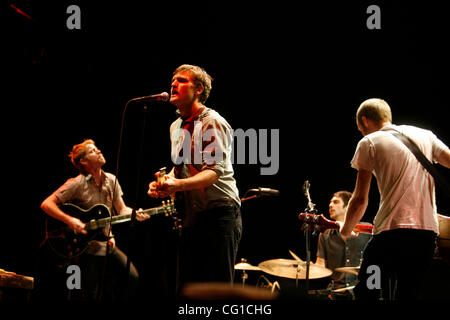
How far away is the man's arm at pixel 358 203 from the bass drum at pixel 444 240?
68 centimetres

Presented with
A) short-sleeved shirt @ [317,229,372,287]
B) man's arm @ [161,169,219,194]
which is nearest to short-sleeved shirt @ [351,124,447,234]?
man's arm @ [161,169,219,194]

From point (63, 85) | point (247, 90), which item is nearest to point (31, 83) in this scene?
point (63, 85)

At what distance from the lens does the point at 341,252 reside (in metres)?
5.93

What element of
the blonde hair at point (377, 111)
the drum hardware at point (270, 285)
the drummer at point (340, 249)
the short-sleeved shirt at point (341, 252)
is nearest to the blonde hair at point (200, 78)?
the blonde hair at point (377, 111)

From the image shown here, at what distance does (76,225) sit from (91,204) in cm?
32

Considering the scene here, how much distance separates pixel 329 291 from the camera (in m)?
5.46

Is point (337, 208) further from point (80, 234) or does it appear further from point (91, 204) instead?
point (80, 234)

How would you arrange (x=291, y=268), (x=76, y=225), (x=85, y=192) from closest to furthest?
(x=76, y=225) < (x=85, y=192) < (x=291, y=268)

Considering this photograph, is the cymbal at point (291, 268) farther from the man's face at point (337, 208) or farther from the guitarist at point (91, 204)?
the guitarist at point (91, 204)

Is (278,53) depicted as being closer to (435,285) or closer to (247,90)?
(247,90)

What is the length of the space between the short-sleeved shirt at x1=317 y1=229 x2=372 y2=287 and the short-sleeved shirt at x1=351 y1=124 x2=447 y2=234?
2903mm

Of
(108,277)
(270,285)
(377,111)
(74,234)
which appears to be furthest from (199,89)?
(270,285)

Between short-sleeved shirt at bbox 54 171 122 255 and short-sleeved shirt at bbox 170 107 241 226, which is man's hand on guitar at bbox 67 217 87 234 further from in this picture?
short-sleeved shirt at bbox 170 107 241 226

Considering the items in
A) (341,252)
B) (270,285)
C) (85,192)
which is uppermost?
(85,192)
